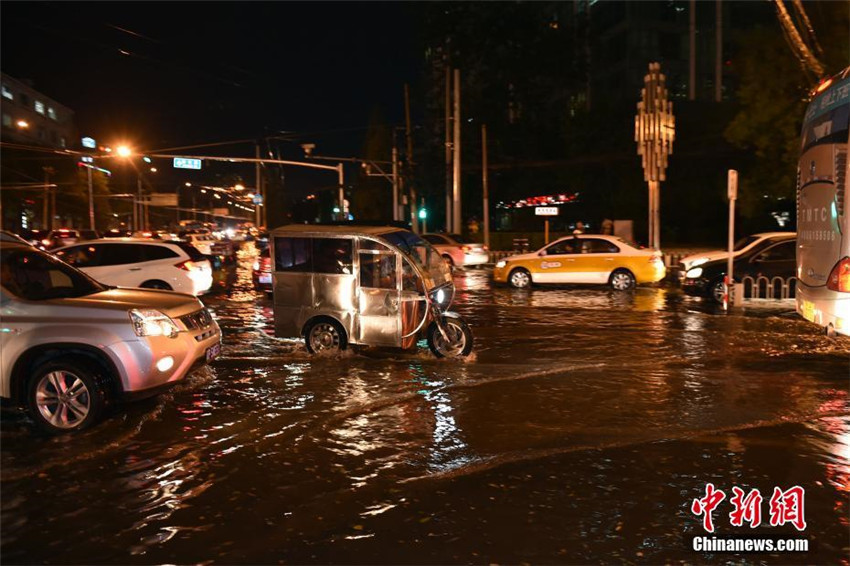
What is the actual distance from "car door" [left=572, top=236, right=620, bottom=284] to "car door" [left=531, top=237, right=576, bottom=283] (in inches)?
6.2

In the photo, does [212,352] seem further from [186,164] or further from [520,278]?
[186,164]

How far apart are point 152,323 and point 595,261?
1612 cm

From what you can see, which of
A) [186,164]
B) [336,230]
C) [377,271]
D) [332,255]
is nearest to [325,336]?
[332,255]

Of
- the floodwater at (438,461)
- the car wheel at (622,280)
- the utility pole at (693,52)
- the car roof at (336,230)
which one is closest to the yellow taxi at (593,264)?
the car wheel at (622,280)

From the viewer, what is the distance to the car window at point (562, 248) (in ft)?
72.4

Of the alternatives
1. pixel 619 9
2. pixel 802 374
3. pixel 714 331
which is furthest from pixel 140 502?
pixel 619 9

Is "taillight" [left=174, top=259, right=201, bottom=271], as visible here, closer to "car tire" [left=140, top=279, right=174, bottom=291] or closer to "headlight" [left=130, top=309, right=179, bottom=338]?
"car tire" [left=140, top=279, right=174, bottom=291]

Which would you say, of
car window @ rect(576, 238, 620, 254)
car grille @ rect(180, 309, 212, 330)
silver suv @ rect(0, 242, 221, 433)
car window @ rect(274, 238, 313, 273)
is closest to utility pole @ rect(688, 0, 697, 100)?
car window @ rect(576, 238, 620, 254)

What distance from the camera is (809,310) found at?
953cm

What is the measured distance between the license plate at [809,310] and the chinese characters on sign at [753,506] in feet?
14.2

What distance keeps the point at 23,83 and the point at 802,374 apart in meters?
80.9

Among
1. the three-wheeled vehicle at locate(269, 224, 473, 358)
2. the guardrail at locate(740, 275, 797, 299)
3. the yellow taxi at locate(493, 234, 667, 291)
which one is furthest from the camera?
the yellow taxi at locate(493, 234, 667, 291)

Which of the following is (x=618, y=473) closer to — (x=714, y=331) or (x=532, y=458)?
(x=532, y=458)

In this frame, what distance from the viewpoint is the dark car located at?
58.4 ft
